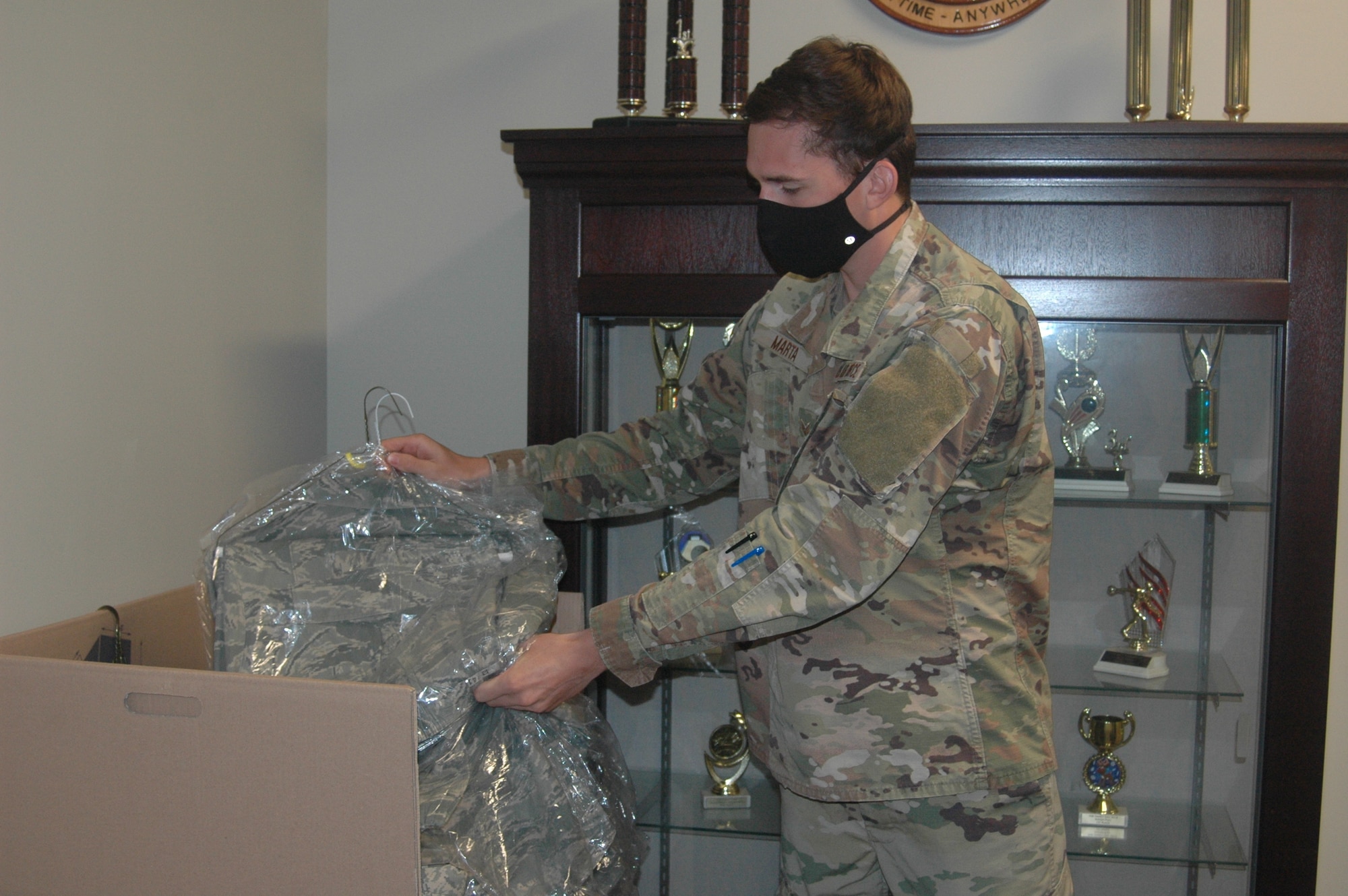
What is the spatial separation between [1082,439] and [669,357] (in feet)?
2.30

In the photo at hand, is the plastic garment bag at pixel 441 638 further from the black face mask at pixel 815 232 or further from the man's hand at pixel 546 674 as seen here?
the black face mask at pixel 815 232

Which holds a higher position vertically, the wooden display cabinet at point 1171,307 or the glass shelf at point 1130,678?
the wooden display cabinet at point 1171,307

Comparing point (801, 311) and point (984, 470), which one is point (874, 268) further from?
point (984, 470)

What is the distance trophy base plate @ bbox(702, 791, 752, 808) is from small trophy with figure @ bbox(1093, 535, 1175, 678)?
2.11 ft

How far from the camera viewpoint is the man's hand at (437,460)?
52.8 inches

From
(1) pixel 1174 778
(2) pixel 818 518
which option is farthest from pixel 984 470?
(1) pixel 1174 778

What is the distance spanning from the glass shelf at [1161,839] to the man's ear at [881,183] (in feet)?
3.74

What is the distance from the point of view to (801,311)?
4.47ft

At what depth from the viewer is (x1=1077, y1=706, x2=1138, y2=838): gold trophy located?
179 centimetres

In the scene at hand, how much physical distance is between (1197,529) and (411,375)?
1.47 m

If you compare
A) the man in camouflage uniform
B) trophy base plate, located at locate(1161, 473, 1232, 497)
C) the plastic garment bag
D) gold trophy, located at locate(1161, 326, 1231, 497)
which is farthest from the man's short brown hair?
trophy base plate, located at locate(1161, 473, 1232, 497)

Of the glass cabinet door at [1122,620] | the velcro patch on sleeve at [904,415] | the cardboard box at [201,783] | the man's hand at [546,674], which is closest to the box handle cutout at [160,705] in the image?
the cardboard box at [201,783]

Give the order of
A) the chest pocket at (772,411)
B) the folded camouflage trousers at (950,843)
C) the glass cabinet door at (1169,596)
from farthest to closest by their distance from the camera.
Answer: the glass cabinet door at (1169,596), the chest pocket at (772,411), the folded camouflage trousers at (950,843)

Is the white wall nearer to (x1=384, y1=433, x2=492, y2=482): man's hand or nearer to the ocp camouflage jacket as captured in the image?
(x1=384, y1=433, x2=492, y2=482): man's hand
